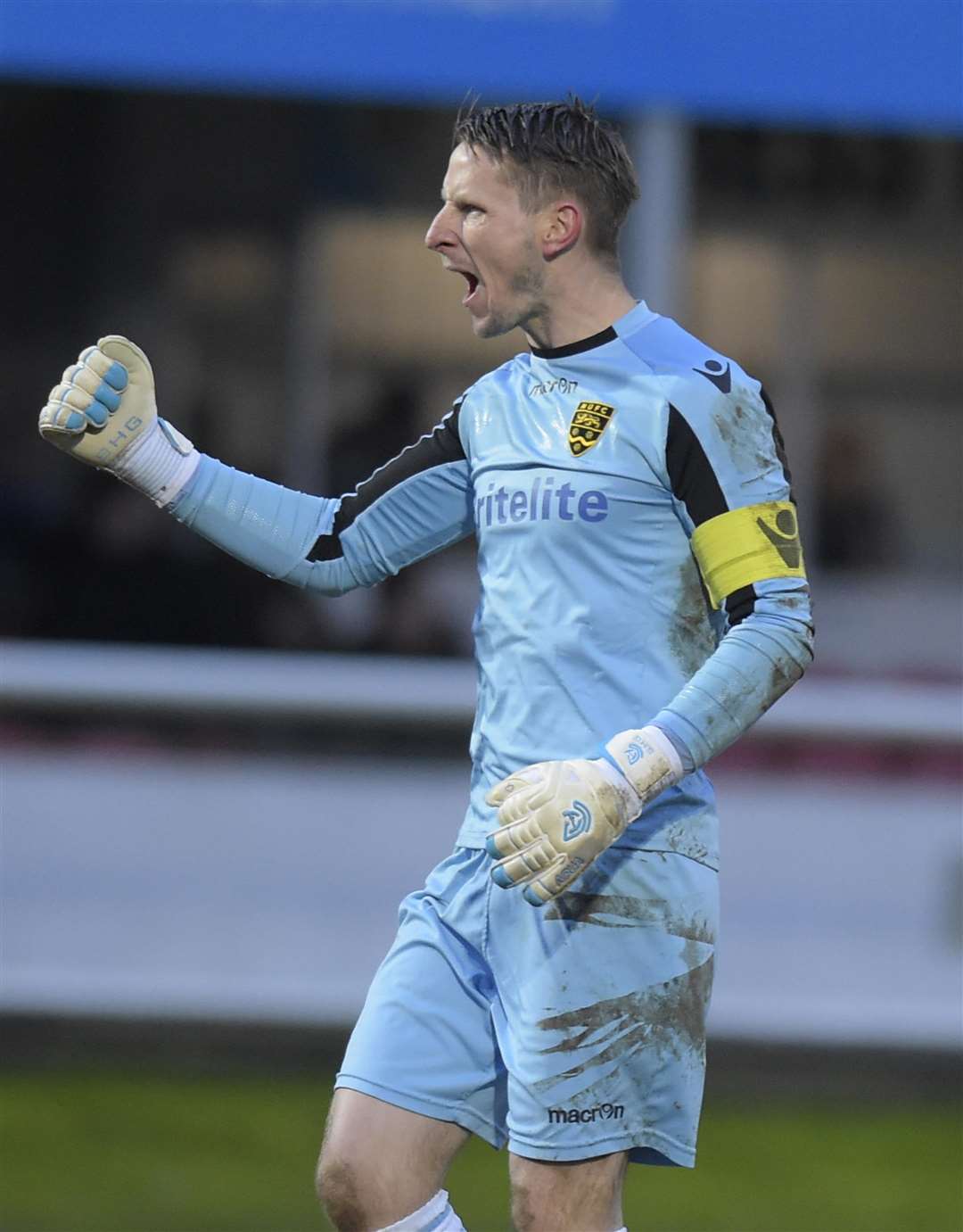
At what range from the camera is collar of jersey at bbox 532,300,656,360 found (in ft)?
10.8

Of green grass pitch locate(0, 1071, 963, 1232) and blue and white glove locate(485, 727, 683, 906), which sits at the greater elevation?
blue and white glove locate(485, 727, 683, 906)

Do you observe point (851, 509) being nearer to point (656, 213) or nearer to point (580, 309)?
point (656, 213)

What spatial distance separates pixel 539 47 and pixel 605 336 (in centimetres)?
449

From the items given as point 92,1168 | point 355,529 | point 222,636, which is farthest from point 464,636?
point 355,529

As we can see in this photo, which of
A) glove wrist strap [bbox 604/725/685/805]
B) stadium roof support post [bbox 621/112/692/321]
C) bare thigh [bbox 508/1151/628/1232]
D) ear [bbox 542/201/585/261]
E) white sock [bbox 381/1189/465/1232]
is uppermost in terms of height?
stadium roof support post [bbox 621/112/692/321]

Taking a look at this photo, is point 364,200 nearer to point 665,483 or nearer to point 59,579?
point 59,579

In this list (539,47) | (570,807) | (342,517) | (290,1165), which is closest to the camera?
(570,807)

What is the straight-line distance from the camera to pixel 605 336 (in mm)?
3303

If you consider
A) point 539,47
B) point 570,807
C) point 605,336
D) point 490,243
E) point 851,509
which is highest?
point 539,47

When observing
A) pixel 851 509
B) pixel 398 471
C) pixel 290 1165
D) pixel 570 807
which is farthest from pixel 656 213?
pixel 570 807

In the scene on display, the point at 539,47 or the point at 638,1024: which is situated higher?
the point at 539,47

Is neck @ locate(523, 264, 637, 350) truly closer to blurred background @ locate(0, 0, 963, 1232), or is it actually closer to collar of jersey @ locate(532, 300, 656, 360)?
collar of jersey @ locate(532, 300, 656, 360)

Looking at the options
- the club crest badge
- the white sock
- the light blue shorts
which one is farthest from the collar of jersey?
the white sock

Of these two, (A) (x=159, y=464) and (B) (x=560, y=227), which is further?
(A) (x=159, y=464)
